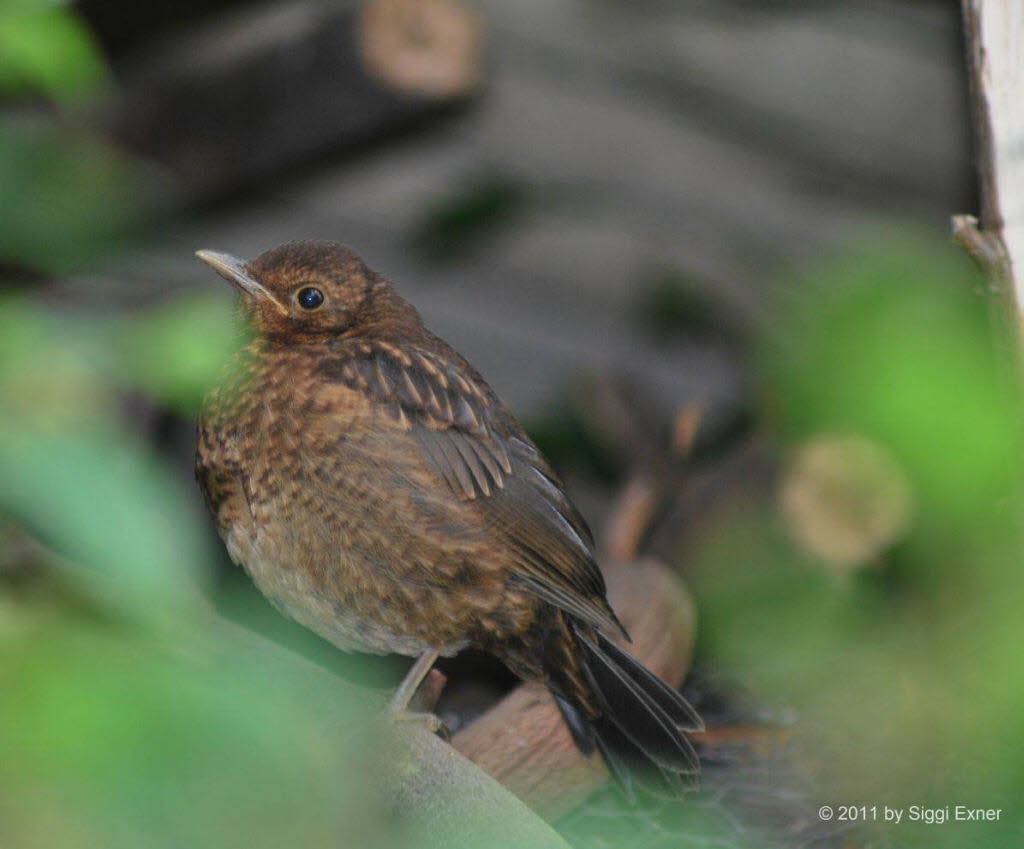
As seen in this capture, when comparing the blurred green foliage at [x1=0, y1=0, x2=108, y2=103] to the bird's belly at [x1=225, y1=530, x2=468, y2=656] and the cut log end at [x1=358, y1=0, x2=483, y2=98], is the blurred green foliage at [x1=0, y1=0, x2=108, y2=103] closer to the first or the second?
the bird's belly at [x1=225, y1=530, x2=468, y2=656]

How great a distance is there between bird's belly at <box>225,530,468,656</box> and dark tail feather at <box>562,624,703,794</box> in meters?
0.23

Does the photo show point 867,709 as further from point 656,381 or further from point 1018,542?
point 656,381

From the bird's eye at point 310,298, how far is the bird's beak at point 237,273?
0.03m

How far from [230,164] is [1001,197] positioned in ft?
7.19

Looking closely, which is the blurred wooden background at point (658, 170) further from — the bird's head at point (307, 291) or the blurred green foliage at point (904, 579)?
the bird's head at point (307, 291)

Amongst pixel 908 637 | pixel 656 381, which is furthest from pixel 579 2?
pixel 908 637

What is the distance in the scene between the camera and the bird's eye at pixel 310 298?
197cm

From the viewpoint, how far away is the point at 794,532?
3010 mm

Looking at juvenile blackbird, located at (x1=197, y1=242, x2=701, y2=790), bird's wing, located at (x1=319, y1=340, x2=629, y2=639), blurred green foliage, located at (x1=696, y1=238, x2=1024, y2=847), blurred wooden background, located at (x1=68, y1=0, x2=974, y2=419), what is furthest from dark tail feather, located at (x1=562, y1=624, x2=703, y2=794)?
blurred wooden background, located at (x1=68, y1=0, x2=974, y2=419)

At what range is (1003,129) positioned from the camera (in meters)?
1.99

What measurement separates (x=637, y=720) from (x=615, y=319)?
12.3ft

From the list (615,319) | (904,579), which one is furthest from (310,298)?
(615,319)

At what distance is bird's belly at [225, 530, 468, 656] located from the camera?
1.97 meters

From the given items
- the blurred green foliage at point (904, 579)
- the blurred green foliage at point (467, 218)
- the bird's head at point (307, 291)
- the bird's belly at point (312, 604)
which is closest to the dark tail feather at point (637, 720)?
the bird's belly at point (312, 604)
